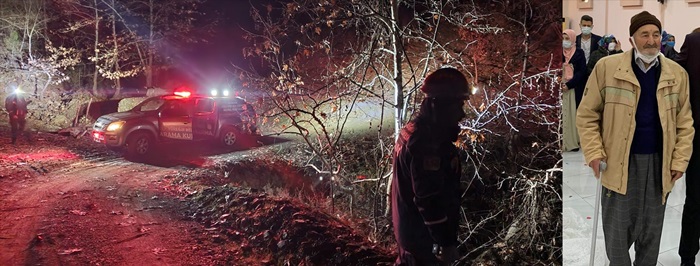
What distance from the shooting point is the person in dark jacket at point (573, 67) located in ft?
9.46

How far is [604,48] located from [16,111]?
12.3 feet

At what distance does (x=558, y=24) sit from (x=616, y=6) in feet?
3.85

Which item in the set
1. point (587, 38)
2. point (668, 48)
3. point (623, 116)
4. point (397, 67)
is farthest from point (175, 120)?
point (668, 48)

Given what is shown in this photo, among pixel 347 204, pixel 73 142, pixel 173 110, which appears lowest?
pixel 347 204

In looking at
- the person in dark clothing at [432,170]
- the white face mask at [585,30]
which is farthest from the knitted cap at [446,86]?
the white face mask at [585,30]

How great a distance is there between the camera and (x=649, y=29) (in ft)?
6.71

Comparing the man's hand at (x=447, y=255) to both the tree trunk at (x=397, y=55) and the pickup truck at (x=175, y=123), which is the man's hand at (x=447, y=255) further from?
the pickup truck at (x=175, y=123)

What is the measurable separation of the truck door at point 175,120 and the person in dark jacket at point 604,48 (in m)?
2.64

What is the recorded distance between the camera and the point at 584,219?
3066 millimetres

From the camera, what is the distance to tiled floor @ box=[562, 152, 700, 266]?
2.73 metres

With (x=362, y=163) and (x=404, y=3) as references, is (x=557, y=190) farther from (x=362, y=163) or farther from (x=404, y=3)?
(x=404, y=3)

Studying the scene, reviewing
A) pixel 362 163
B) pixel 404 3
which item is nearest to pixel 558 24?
pixel 404 3

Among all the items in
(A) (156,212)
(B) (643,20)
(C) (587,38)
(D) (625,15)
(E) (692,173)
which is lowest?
(A) (156,212)

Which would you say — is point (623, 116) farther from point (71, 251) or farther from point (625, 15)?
point (71, 251)
